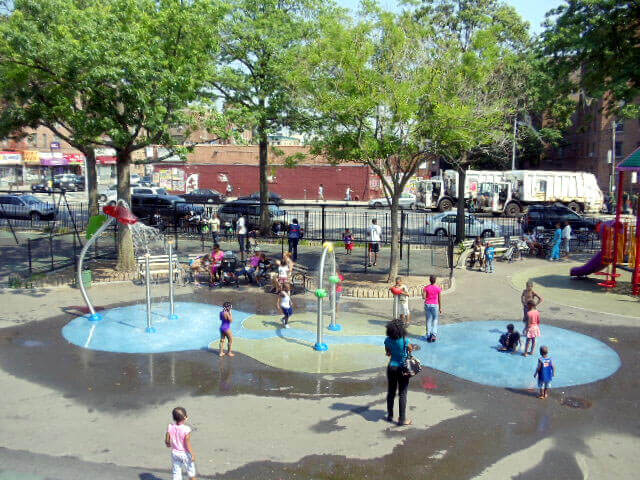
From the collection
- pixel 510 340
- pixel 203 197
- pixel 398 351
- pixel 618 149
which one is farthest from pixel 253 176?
pixel 398 351

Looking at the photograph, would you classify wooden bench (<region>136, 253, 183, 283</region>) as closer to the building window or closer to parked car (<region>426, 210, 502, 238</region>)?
parked car (<region>426, 210, 502, 238</region>)

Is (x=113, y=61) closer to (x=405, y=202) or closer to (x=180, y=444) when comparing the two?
(x=180, y=444)

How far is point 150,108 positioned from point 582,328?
13315mm

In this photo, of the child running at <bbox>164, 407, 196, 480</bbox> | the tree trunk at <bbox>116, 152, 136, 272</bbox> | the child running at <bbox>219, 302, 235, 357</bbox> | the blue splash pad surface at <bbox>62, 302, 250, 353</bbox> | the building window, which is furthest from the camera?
the building window

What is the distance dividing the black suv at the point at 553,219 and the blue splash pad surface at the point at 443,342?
1672 centimetres

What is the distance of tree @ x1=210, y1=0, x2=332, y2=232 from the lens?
2406 centimetres

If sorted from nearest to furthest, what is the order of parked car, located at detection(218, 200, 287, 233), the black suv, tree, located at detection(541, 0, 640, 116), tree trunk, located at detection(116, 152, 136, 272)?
tree trunk, located at detection(116, 152, 136, 272)
tree, located at detection(541, 0, 640, 116)
parked car, located at detection(218, 200, 287, 233)
the black suv

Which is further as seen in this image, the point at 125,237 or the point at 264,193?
the point at 264,193

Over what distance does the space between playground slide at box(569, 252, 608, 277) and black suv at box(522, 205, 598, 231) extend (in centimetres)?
922

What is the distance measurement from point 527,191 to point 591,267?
22.3 metres

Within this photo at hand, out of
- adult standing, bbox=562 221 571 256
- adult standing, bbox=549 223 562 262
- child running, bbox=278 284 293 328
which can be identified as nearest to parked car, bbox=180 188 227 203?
adult standing, bbox=562 221 571 256

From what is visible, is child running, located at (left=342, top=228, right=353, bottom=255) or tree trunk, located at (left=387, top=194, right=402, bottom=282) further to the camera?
child running, located at (left=342, top=228, right=353, bottom=255)

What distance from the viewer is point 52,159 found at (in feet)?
219

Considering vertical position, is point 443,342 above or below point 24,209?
below
